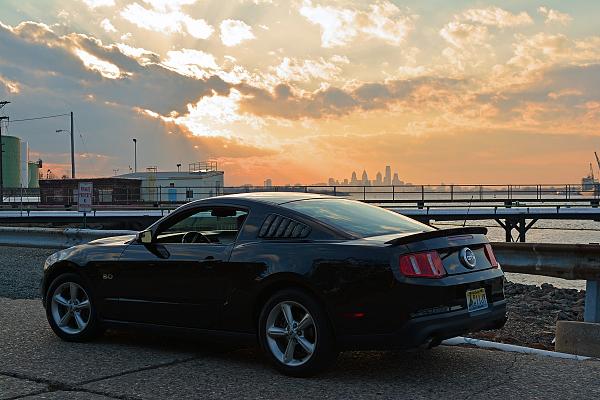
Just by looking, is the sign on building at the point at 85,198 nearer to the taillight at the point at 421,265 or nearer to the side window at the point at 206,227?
the side window at the point at 206,227

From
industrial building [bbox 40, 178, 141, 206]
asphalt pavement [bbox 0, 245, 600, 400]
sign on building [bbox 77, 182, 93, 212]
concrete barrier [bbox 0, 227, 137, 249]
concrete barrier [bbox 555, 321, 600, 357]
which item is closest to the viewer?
asphalt pavement [bbox 0, 245, 600, 400]

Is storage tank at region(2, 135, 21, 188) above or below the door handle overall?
above

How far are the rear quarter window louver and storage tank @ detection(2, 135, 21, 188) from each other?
121917 mm

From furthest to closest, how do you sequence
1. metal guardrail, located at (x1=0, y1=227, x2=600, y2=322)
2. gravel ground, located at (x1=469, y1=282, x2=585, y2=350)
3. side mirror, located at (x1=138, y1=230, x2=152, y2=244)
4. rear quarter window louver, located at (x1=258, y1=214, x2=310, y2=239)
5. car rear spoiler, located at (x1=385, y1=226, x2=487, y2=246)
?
gravel ground, located at (x1=469, y1=282, x2=585, y2=350), metal guardrail, located at (x1=0, y1=227, x2=600, y2=322), side mirror, located at (x1=138, y1=230, x2=152, y2=244), rear quarter window louver, located at (x1=258, y1=214, x2=310, y2=239), car rear spoiler, located at (x1=385, y1=226, x2=487, y2=246)

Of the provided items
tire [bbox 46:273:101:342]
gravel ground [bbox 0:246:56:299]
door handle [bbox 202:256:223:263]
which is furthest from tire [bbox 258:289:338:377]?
gravel ground [bbox 0:246:56:299]

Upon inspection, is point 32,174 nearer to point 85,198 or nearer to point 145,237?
point 85,198

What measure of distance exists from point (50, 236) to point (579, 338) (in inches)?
417

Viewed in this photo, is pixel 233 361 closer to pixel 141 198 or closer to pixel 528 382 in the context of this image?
pixel 528 382

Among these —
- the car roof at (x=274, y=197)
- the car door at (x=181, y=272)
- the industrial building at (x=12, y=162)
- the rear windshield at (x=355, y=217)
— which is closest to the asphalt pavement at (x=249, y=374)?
the car door at (x=181, y=272)

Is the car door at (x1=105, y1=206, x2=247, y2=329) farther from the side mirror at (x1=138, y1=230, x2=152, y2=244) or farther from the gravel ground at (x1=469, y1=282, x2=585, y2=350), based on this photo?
the gravel ground at (x1=469, y1=282, x2=585, y2=350)

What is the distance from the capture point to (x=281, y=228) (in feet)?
17.9

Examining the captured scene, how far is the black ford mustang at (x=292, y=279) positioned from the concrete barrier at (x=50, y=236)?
642cm

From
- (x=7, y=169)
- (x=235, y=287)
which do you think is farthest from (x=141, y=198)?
(x=235, y=287)

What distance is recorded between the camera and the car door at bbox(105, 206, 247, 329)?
221 inches
